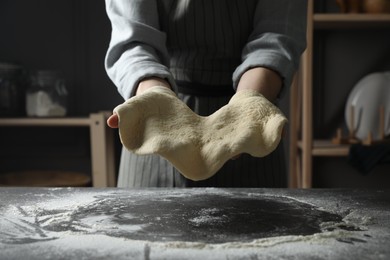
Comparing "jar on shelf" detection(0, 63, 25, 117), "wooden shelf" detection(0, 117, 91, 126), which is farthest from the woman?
"jar on shelf" detection(0, 63, 25, 117)

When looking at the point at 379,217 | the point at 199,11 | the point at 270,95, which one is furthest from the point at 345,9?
the point at 379,217

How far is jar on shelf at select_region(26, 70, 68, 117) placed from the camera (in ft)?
5.09

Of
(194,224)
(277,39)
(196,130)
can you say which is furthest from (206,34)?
(194,224)

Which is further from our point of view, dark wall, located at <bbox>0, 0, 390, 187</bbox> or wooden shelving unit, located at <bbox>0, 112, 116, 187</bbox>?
dark wall, located at <bbox>0, 0, 390, 187</bbox>

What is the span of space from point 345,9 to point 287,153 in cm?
48

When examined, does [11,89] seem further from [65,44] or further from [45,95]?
[65,44]

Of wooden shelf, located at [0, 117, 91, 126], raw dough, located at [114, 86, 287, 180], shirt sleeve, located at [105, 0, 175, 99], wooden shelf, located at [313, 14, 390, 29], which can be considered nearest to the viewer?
raw dough, located at [114, 86, 287, 180]

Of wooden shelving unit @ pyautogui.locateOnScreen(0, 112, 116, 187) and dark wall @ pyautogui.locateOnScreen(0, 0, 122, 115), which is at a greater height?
dark wall @ pyautogui.locateOnScreen(0, 0, 122, 115)

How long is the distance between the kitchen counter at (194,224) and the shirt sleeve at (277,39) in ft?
0.59

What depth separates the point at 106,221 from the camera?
1.90ft

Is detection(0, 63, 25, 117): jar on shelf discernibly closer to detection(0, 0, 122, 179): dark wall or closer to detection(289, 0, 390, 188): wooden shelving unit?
detection(0, 0, 122, 179): dark wall

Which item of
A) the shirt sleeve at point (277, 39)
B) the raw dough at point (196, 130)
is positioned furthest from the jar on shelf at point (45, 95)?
the raw dough at point (196, 130)

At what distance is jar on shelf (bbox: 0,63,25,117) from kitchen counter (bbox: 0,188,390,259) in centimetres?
89

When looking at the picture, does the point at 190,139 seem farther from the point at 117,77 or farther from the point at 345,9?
the point at 345,9
